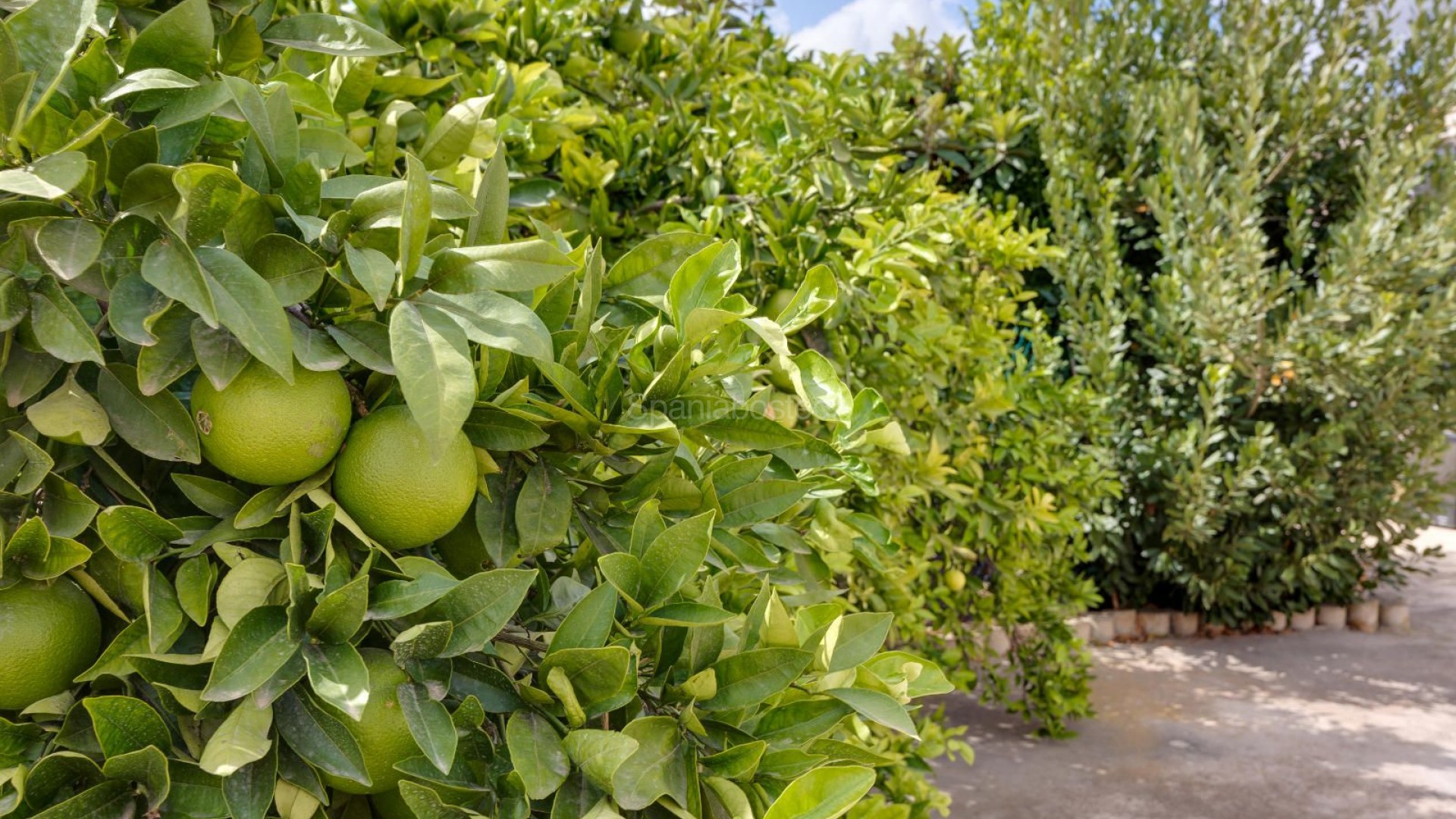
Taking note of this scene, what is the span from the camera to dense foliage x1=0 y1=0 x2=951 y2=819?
61cm

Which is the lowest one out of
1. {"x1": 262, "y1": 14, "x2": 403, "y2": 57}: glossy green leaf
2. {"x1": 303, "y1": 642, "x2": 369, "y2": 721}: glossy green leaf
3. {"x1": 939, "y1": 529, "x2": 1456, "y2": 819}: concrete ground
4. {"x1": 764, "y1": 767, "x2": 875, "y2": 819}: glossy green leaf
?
{"x1": 939, "y1": 529, "x2": 1456, "y2": 819}: concrete ground

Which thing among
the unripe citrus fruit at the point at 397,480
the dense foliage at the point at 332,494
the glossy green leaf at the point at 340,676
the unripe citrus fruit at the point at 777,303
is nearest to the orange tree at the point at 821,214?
the unripe citrus fruit at the point at 777,303

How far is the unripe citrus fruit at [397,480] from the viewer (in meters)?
0.67

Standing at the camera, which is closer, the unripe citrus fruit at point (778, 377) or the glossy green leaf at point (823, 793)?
the glossy green leaf at point (823, 793)

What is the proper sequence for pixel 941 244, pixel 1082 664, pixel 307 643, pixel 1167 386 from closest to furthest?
pixel 307 643, pixel 941 244, pixel 1082 664, pixel 1167 386

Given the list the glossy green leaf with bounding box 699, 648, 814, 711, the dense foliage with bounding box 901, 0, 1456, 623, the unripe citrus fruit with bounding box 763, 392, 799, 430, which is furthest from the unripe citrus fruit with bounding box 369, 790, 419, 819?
the dense foliage with bounding box 901, 0, 1456, 623

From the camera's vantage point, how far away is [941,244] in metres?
2.31

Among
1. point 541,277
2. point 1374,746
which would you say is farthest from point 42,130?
point 1374,746

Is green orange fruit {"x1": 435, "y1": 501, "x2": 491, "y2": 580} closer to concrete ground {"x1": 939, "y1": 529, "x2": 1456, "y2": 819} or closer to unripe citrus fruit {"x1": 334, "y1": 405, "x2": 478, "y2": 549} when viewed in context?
unripe citrus fruit {"x1": 334, "y1": 405, "x2": 478, "y2": 549}

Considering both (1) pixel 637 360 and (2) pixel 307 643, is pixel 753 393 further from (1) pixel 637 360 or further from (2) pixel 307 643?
(2) pixel 307 643

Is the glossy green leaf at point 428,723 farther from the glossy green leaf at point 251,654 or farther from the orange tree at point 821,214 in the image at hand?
the orange tree at point 821,214

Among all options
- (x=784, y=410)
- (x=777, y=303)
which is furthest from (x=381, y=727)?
(x=777, y=303)

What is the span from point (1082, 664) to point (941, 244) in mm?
2629

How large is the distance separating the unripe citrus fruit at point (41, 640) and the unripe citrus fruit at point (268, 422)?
131 millimetres
